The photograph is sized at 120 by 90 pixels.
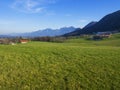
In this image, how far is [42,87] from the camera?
22.0m

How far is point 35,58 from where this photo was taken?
29.1 m

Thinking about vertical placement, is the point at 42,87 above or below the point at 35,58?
below

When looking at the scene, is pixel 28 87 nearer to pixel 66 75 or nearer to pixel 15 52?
pixel 66 75

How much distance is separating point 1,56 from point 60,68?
845 centimetres

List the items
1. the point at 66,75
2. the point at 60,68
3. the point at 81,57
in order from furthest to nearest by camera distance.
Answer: the point at 81,57 → the point at 60,68 → the point at 66,75

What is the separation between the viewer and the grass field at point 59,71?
2227 cm

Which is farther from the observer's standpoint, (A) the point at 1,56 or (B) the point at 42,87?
(A) the point at 1,56

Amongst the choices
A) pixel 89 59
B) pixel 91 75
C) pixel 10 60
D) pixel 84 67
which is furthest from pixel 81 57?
pixel 10 60

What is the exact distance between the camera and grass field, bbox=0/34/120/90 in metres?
22.3

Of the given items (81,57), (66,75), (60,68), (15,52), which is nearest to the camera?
(66,75)

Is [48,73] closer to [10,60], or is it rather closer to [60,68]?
[60,68]

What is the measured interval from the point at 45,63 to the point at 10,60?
447 cm

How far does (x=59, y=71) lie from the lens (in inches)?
989

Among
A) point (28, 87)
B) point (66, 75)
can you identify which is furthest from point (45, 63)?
point (28, 87)
